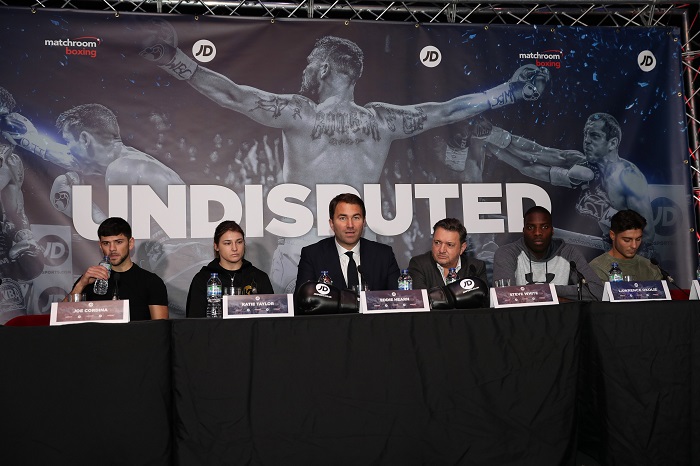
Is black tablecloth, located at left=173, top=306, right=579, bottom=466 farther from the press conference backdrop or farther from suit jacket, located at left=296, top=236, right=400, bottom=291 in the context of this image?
the press conference backdrop

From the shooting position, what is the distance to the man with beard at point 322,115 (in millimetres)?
4086

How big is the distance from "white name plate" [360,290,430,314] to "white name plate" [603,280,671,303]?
71cm

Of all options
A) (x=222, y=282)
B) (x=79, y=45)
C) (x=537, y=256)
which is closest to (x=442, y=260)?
(x=537, y=256)

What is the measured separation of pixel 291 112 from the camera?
4.16 metres

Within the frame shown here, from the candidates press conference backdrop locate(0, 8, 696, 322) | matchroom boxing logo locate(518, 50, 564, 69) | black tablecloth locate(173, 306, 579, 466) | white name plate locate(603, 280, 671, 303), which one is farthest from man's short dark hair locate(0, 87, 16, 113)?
white name plate locate(603, 280, 671, 303)

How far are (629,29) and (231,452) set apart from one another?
3802mm

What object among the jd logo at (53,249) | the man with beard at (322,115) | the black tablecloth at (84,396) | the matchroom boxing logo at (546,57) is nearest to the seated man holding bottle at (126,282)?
the jd logo at (53,249)

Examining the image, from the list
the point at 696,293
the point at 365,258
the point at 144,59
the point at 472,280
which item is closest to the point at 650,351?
the point at 696,293

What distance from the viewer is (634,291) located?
8.44 ft

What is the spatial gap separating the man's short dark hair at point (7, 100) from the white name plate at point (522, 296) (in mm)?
2961

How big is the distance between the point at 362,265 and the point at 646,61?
2.49m

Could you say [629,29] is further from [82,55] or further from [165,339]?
[165,339]

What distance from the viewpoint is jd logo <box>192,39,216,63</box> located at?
13.4 ft

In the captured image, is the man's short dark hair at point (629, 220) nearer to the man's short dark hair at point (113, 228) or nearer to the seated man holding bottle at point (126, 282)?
the seated man holding bottle at point (126, 282)
